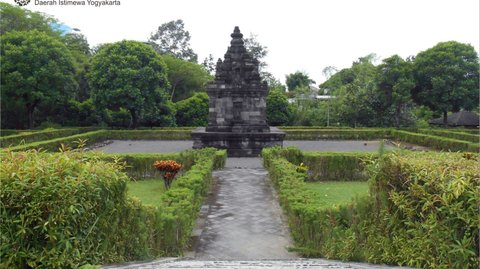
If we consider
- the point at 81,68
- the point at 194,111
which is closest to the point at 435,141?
the point at 194,111

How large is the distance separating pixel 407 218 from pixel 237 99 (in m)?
20.0

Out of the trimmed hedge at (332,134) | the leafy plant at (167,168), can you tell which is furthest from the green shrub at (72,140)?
→ the trimmed hedge at (332,134)

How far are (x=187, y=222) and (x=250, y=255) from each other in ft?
4.06

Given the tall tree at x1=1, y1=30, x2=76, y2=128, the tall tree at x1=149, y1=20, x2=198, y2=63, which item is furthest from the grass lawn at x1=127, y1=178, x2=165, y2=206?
the tall tree at x1=149, y1=20, x2=198, y2=63

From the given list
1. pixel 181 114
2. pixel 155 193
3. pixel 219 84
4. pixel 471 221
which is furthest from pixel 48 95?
pixel 471 221

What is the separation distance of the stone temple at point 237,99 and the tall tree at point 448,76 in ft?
56.4

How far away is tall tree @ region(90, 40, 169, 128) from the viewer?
33.5 metres

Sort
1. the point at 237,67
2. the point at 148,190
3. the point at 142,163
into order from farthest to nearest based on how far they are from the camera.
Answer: the point at 237,67
the point at 142,163
the point at 148,190

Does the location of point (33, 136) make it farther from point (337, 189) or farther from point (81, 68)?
point (337, 189)

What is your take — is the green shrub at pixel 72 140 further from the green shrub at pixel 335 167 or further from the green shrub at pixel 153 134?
the green shrub at pixel 335 167

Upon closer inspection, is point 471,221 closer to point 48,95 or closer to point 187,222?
point 187,222

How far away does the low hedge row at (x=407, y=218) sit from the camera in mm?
4652

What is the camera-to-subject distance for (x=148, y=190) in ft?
47.4

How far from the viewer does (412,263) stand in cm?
539
